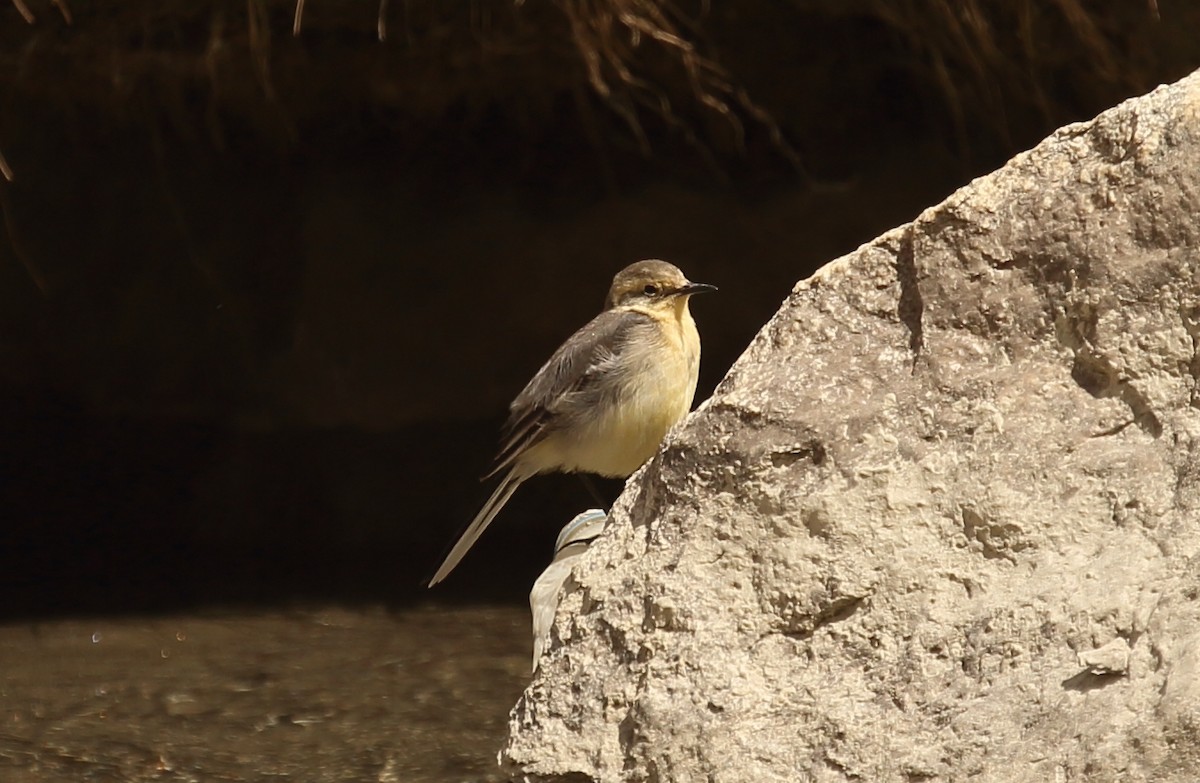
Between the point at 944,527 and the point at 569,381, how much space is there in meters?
3.38

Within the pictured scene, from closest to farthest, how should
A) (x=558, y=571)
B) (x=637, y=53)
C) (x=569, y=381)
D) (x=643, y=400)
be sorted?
(x=558, y=571) < (x=643, y=400) < (x=569, y=381) < (x=637, y=53)

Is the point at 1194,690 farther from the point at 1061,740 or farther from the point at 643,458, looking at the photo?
the point at 643,458

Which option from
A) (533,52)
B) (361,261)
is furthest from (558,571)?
(361,261)

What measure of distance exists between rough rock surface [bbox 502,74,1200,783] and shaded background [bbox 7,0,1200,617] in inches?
222

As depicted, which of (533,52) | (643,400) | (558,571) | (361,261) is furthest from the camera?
(361,261)

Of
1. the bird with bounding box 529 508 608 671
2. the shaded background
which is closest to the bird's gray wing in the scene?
the bird with bounding box 529 508 608 671

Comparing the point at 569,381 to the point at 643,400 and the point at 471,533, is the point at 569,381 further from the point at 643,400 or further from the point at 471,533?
the point at 471,533

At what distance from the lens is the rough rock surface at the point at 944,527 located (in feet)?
7.70

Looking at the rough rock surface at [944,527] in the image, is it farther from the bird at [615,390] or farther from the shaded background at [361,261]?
the shaded background at [361,261]

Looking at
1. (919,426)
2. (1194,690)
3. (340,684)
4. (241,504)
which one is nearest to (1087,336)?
(919,426)

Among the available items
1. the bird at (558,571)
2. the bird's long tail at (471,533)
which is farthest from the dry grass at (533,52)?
the bird at (558,571)

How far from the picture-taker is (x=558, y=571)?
4102 millimetres

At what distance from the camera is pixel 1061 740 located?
2.29 meters

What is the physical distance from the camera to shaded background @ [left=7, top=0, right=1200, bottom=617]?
8.54 m
